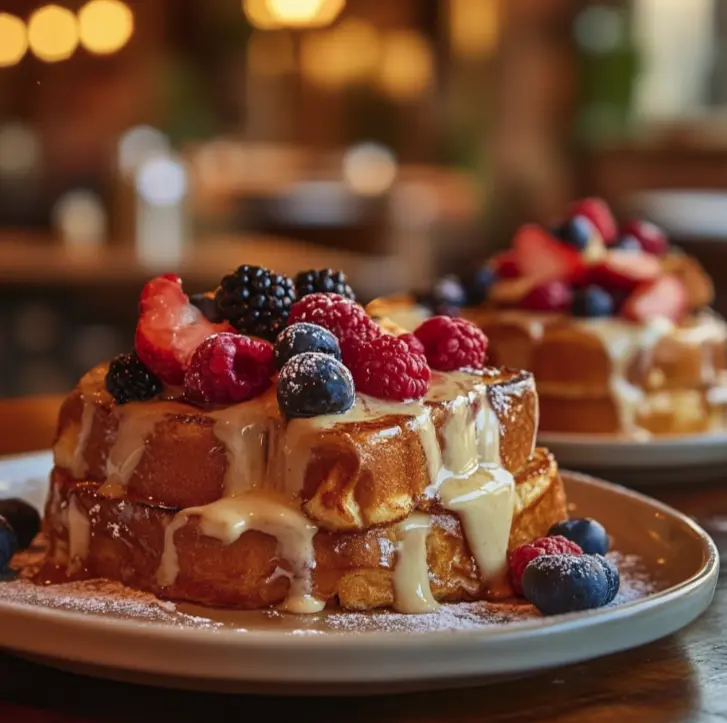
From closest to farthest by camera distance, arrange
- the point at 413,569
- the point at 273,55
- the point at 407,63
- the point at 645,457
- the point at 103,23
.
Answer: the point at 413,569 → the point at 645,457 → the point at 103,23 → the point at 407,63 → the point at 273,55

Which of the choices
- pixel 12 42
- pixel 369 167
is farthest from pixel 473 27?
pixel 12 42

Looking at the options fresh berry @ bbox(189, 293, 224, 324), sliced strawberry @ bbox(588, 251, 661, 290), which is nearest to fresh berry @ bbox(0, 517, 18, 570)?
fresh berry @ bbox(189, 293, 224, 324)

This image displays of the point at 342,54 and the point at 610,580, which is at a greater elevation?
the point at 342,54

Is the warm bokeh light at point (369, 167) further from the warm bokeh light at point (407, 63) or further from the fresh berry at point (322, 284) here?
the fresh berry at point (322, 284)

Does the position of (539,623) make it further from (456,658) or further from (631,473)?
(631,473)

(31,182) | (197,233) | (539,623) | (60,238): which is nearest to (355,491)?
(539,623)

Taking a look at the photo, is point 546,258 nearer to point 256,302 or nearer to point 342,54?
point 256,302
